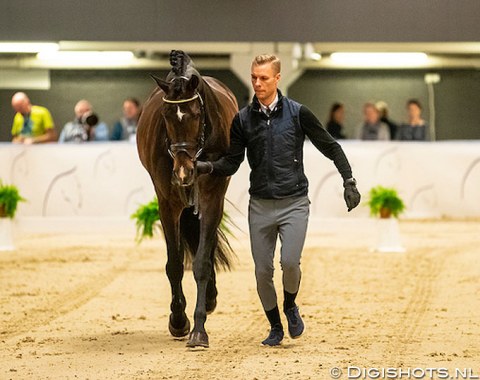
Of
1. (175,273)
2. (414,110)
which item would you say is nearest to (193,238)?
(175,273)

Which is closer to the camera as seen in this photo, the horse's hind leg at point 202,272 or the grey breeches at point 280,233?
the grey breeches at point 280,233

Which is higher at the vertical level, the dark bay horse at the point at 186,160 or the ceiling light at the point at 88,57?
the ceiling light at the point at 88,57

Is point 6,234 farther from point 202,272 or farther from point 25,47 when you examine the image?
point 202,272

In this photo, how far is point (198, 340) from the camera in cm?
834

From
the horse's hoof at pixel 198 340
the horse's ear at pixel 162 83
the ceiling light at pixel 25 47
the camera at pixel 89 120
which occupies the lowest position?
the horse's hoof at pixel 198 340

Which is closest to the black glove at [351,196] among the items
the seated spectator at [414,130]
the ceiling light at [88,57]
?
the seated spectator at [414,130]

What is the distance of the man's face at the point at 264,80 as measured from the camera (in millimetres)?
8102

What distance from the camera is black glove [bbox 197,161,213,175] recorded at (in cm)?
829

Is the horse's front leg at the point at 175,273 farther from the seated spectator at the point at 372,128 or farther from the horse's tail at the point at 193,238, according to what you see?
the seated spectator at the point at 372,128

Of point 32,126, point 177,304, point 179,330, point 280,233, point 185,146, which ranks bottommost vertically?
point 179,330

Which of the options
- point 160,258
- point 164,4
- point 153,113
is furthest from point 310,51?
point 153,113

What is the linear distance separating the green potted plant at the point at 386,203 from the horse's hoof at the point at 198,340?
778 cm

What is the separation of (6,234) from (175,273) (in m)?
7.87

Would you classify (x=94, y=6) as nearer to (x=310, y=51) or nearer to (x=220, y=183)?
(x=310, y=51)
